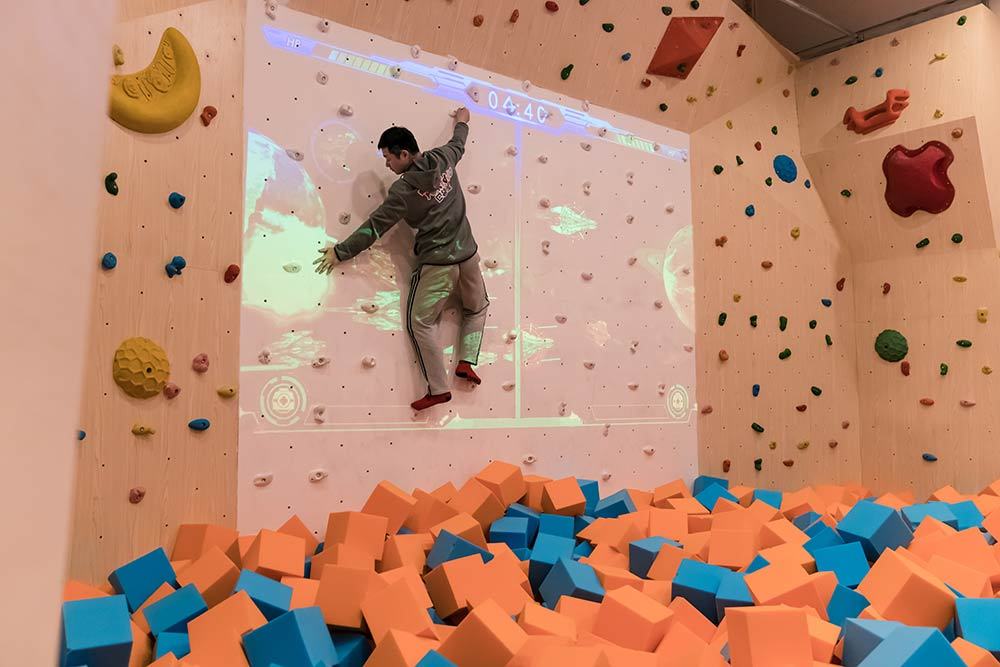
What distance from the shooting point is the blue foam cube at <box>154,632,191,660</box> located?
6.17 feet

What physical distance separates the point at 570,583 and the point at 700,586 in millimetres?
390

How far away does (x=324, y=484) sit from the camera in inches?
119

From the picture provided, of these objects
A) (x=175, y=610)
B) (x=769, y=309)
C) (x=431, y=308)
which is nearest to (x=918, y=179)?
(x=769, y=309)

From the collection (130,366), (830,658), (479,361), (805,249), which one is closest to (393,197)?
(479,361)

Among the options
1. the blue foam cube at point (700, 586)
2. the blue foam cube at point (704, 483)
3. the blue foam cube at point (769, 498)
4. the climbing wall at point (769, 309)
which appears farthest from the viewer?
the climbing wall at point (769, 309)

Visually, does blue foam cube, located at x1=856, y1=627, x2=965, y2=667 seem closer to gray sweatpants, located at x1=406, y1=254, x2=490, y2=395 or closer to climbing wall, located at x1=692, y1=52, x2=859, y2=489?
gray sweatpants, located at x1=406, y1=254, x2=490, y2=395

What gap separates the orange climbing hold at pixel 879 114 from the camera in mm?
4820

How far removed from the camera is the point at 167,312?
8.80ft

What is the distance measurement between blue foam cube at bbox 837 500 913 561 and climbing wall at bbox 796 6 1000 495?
2.61m

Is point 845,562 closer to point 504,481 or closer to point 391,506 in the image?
point 504,481

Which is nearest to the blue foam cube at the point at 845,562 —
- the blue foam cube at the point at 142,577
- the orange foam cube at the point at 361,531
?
the orange foam cube at the point at 361,531

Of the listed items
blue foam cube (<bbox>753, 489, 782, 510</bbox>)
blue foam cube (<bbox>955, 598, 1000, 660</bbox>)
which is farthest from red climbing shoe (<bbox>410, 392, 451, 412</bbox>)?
blue foam cube (<bbox>955, 598, 1000, 660</bbox>)

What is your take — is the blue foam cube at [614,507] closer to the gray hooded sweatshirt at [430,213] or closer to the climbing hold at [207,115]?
the gray hooded sweatshirt at [430,213]

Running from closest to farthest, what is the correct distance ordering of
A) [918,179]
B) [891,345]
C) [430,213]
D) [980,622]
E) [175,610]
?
[980,622]
[175,610]
[430,213]
[918,179]
[891,345]
